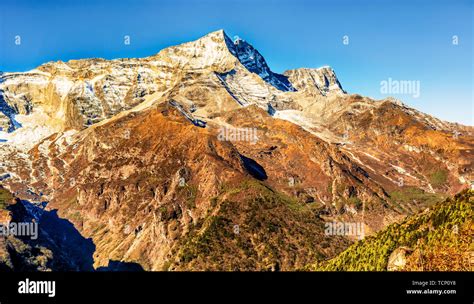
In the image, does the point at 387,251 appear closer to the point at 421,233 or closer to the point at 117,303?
the point at 421,233

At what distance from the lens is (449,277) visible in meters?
62.6

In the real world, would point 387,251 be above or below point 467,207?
below

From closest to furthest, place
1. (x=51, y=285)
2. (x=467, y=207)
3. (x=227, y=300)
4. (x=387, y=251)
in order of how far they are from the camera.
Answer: (x=227, y=300)
(x=51, y=285)
(x=467, y=207)
(x=387, y=251)

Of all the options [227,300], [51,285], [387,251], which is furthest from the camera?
[387,251]

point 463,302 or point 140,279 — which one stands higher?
point 140,279

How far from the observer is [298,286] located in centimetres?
6147

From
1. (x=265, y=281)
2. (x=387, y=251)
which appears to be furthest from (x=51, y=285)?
(x=387, y=251)

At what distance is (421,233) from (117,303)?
107m

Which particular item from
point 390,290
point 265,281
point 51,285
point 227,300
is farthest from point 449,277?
point 51,285

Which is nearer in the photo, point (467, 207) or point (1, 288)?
point (1, 288)

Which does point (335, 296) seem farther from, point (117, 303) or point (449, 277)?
point (117, 303)

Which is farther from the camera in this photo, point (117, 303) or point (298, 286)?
point (298, 286)

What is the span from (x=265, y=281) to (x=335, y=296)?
9.24 metres

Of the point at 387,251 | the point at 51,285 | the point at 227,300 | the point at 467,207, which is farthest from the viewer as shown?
the point at 387,251
